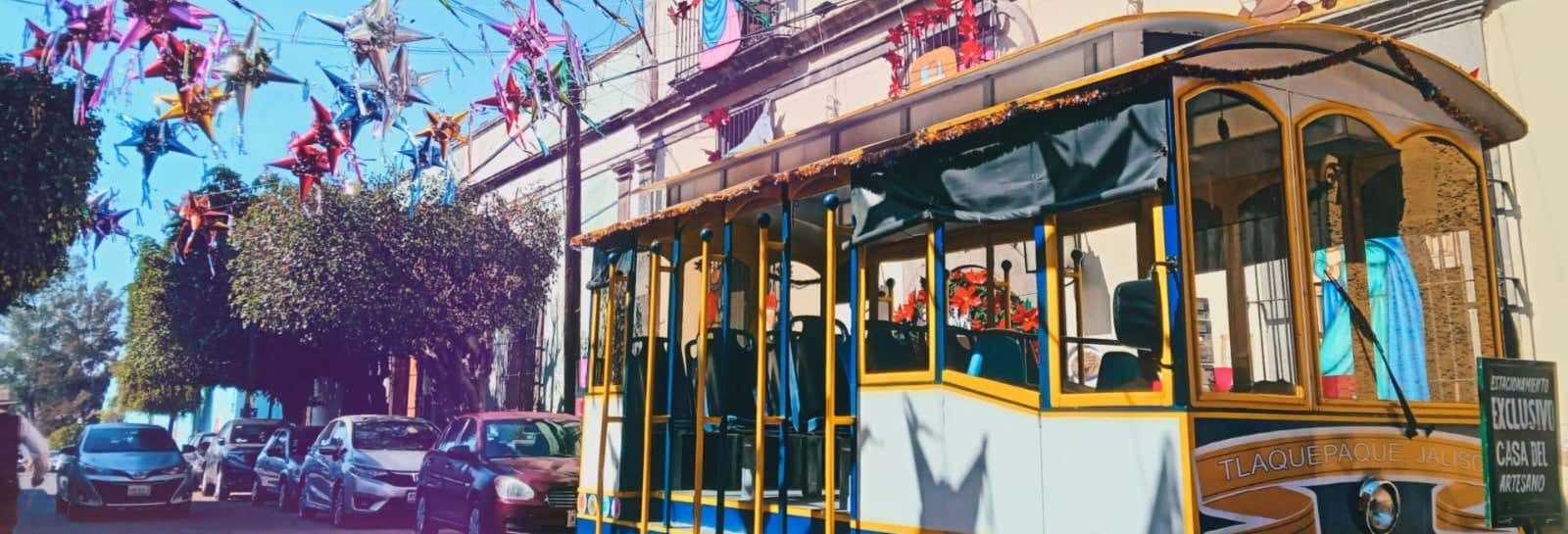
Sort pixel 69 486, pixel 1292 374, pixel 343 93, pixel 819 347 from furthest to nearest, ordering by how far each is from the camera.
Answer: pixel 69 486 → pixel 343 93 → pixel 819 347 → pixel 1292 374

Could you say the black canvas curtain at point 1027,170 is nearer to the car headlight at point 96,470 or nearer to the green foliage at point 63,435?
the car headlight at point 96,470

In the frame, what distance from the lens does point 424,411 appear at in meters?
30.6

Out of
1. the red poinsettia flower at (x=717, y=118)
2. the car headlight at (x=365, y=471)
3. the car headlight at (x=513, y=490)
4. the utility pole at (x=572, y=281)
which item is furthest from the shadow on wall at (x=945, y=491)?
the red poinsettia flower at (x=717, y=118)

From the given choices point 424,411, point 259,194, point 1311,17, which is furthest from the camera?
point 424,411

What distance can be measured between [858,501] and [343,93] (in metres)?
9.41

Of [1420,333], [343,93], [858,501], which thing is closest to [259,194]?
[343,93]

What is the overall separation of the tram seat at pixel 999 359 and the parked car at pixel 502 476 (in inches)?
227

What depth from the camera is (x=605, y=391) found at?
8.07m

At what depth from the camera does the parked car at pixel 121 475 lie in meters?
17.3

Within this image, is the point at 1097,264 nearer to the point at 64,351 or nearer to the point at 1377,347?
the point at 1377,347

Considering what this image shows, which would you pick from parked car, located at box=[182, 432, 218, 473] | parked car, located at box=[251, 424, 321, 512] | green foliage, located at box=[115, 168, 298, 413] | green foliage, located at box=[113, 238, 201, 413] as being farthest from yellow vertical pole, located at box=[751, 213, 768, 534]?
green foliage, located at box=[113, 238, 201, 413]

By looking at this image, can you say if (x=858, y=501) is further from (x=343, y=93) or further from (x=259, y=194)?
(x=259, y=194)

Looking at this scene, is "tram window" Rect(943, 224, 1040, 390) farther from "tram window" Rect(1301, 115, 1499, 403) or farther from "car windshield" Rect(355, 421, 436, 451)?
"car windshield" Rect(355, 421, 436, 451)

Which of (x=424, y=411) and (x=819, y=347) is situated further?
(x=424, y=411)
